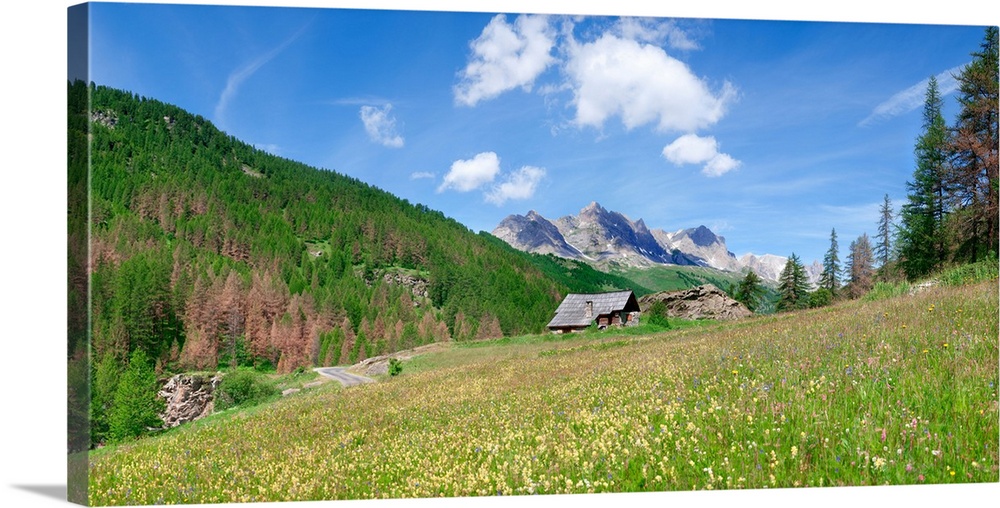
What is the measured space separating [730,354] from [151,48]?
32.9 ft

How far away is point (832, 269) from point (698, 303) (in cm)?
1073

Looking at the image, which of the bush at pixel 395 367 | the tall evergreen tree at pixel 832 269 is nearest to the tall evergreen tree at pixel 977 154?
the tall evergreen tree at pixel 832 269

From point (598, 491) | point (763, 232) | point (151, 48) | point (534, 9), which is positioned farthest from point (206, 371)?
point (763, 232)

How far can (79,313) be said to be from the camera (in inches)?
312

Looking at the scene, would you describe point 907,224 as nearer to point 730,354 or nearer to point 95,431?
point 730,354

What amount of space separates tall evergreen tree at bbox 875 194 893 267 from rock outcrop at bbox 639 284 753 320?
10743 millimetres

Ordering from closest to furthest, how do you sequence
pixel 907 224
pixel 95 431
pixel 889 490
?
pixel 889 490 → pixel 95 431 → pixel 907 224

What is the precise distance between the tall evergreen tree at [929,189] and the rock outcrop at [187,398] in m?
12.8

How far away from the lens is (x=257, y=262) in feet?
57.7

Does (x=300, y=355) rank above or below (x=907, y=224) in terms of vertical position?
below

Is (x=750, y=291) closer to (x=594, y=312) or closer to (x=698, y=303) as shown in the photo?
(x=698, y=303)

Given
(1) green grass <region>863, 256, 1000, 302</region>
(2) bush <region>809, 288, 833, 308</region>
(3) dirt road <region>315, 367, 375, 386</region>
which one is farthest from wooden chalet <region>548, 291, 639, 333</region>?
(1) green grass <region>863, 256, 1000, 302</region>

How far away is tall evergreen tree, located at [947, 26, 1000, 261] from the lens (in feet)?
34.4

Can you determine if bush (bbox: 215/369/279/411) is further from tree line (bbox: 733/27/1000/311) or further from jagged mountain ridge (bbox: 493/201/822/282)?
tree line (bbox: 733/27/1000/311)
